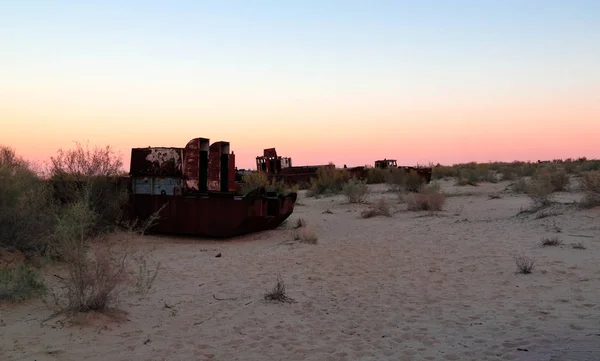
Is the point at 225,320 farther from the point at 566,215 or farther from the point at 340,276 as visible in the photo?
the point at 566,215

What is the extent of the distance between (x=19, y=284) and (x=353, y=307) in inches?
178

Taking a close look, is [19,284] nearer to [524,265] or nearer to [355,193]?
[524,265]

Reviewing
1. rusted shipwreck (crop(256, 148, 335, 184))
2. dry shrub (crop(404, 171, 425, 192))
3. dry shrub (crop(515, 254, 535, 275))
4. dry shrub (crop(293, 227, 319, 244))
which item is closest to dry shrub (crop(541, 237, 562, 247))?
dry shrub (crop(515, 254, 535, 275))

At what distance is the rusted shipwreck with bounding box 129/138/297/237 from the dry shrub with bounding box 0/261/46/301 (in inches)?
237

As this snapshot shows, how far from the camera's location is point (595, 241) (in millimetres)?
10953

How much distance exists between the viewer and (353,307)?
7.27 m

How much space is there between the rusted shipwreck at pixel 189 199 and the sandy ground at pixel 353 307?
91 centimetres

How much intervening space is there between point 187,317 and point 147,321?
1.67ft

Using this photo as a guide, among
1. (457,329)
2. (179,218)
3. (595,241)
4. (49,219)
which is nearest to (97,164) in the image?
(179,218)

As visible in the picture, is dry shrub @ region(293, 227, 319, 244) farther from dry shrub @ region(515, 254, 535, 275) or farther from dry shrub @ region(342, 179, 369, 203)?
dry shrub @ region(342, 179, 369, 203)

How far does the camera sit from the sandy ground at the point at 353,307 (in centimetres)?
544

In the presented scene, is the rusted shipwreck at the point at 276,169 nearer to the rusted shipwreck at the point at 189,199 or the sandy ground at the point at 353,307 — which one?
the rusted shipwreck at the point at 189,199

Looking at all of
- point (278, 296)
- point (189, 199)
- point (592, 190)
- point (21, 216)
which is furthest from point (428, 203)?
point (21, 216)

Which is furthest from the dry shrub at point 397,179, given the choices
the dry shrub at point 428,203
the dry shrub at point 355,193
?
the dry shrub at point 428,203
